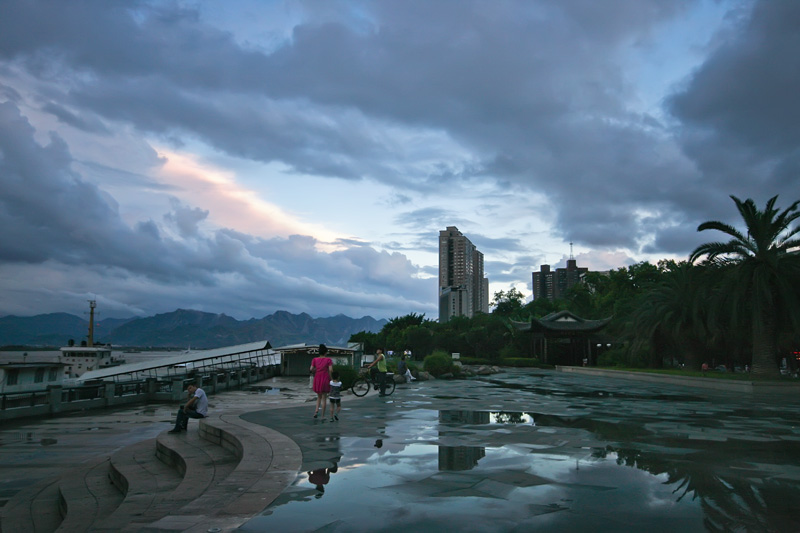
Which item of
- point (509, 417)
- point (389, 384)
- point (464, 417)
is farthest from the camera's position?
point (389, 384)

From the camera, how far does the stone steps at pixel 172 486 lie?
5.57 meters

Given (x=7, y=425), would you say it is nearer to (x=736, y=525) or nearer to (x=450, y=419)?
(x=450, y=419)

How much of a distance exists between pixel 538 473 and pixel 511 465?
0.58m

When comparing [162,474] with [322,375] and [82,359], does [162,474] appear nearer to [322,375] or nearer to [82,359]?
[322,375]

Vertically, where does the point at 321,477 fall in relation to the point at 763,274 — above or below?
below

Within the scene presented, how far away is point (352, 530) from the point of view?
5.13 m

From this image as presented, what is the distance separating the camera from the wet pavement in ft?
18.2

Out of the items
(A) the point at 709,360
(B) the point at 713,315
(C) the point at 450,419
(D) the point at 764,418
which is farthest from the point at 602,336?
(C) the point at 450,419

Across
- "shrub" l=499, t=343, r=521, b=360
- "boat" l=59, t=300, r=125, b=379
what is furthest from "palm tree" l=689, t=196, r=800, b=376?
"boat" l=59, t=300, r=125, b=379

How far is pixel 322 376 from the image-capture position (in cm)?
1307

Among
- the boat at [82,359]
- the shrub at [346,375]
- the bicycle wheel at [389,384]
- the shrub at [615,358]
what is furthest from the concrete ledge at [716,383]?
the boat at [82,359]

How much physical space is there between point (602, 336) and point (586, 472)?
5989cm

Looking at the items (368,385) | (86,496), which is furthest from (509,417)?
(86,496)

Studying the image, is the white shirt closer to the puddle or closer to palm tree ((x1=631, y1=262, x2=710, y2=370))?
the puddle
